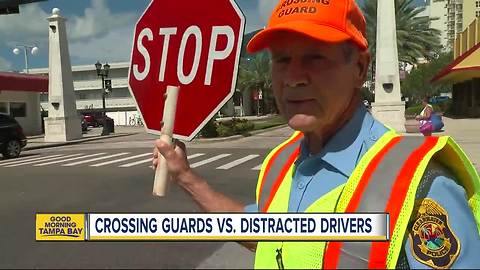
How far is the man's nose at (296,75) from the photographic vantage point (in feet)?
4.38

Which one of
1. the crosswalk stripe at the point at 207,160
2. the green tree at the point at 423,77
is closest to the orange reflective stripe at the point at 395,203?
the crosswalk stripe at the point at 207,160

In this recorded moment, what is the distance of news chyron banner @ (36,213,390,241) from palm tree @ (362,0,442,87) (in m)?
39.2

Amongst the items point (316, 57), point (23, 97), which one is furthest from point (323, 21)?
point (23, 97)

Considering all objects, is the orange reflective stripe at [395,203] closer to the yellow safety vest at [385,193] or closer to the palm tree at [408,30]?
the yellow safety vest at [385,193]

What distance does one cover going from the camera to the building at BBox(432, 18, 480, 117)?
3200 centimetres

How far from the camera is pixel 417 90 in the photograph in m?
78.7

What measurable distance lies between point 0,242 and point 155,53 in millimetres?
5119

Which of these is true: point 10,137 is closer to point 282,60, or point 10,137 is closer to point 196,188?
point 196,188

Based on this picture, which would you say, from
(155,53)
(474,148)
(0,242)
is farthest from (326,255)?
(474,148)

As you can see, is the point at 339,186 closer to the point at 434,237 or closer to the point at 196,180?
the point at 434,237

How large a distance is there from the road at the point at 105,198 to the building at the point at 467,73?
19023mm

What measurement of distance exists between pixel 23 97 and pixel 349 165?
39.4 metres

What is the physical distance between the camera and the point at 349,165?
52.2 inches

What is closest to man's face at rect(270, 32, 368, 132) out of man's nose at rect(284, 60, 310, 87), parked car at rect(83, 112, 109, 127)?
man's nose at rect(284, 60, 310, 87)
